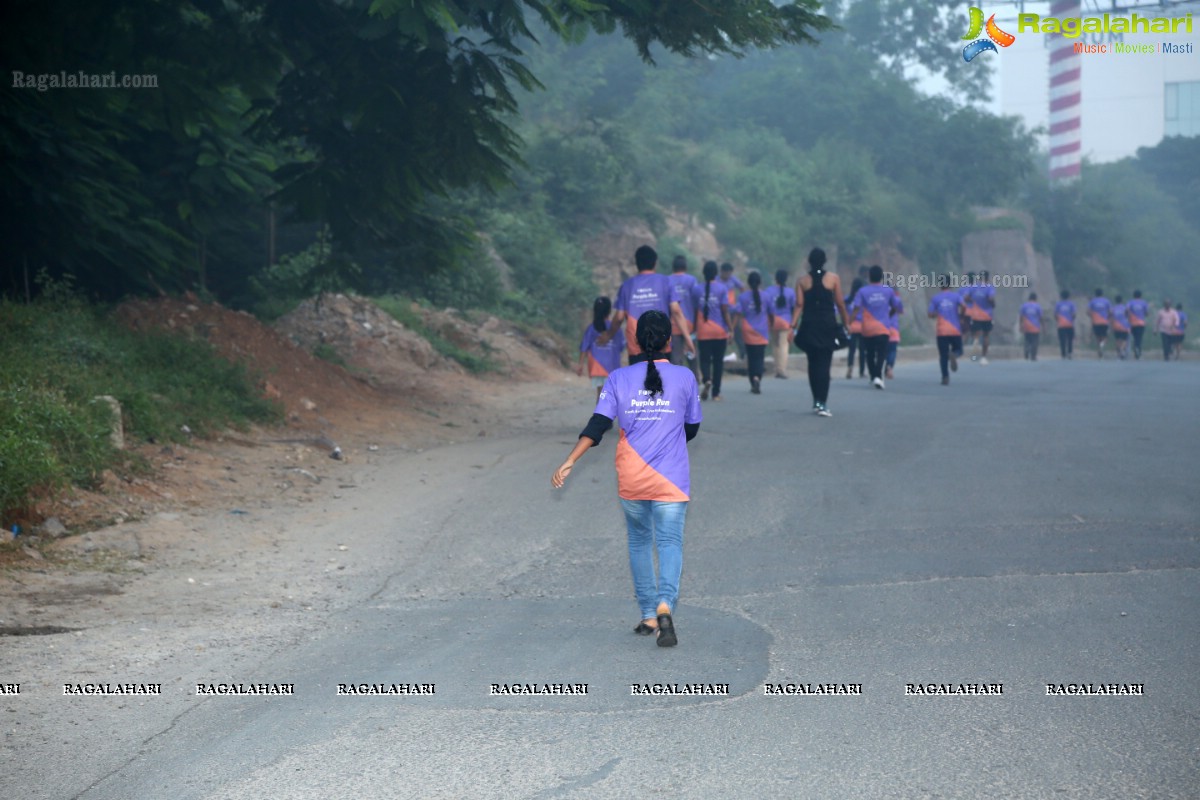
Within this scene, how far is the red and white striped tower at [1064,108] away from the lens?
70.1 m

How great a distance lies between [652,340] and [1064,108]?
70.7m

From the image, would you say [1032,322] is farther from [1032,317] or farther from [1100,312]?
[1100,312]

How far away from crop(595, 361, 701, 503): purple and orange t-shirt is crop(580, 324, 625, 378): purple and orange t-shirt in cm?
699

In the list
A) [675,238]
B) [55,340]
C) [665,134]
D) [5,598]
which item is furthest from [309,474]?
[665,134]

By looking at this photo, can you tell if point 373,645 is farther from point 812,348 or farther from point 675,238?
point 675,238

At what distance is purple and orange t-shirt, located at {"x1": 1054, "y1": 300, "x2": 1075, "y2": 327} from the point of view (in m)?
35.9

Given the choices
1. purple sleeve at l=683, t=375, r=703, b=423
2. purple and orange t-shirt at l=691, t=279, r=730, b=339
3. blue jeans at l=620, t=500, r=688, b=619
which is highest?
purple and orange t-shirt at l=691, t=279, r=730, b=339

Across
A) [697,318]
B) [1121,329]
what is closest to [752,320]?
[697,318]

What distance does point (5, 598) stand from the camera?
7.18 metres

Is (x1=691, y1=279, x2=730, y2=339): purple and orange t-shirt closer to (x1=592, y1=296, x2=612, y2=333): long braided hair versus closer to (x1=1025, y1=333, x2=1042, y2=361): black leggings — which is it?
(x1=592, y1=296, x2=612, y2=333): long braided hair

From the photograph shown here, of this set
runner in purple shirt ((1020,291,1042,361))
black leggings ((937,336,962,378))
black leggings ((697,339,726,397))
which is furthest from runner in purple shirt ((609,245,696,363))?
runner in purple shirt ((1020,291,1042,361))

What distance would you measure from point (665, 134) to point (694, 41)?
32100 millimetres

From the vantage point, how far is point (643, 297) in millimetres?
12742

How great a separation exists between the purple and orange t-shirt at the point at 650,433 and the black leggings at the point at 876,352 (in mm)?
13461
